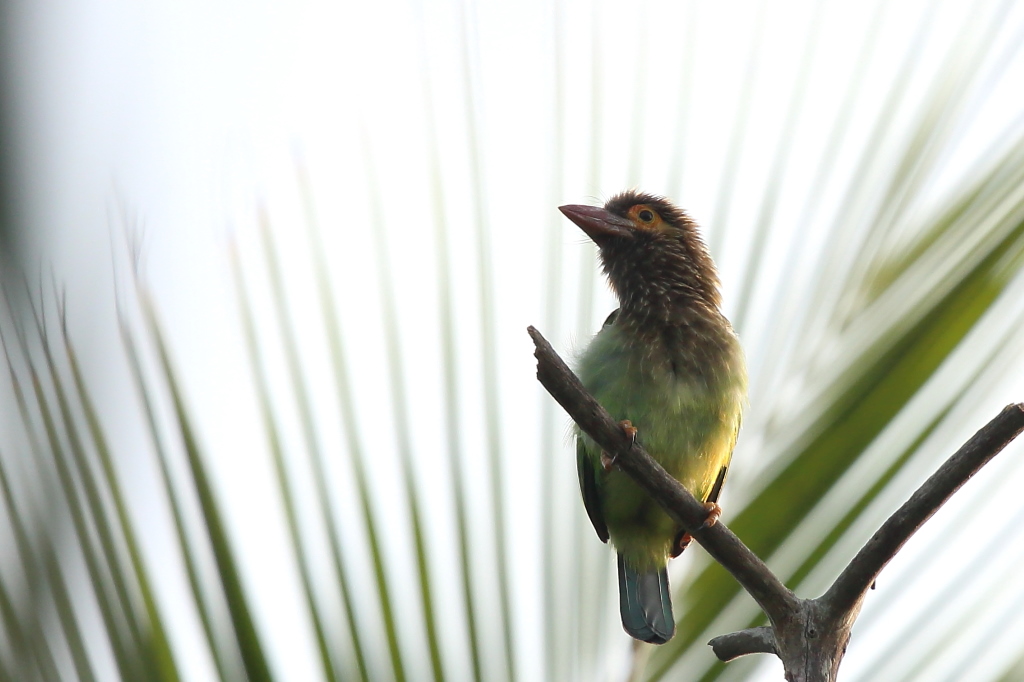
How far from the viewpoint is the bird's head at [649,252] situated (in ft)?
12.2

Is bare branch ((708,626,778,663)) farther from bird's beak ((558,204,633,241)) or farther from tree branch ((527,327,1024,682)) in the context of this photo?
bird's beak ((558,204,633,241))

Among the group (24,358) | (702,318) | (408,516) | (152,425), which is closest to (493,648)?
(408,516)

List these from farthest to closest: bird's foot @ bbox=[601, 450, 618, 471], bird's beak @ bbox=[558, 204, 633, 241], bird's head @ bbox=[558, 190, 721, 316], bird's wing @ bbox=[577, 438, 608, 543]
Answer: bird's beak @ bbox=[558, 204, 633, 241], bird's head @ bbox=[558, 190, 721, 316], bird's wing @ bbox=[577, 438, 608, 543], bird's foot @ bbox=[601, 450, 618, 471]

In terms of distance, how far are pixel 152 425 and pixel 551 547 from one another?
25.9 inches

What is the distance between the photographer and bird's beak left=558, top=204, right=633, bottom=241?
12.6 feet

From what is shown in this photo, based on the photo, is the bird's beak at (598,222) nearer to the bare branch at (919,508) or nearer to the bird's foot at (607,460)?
the bird's foot at (607,460)

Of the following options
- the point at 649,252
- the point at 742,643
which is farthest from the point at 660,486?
the point at 649,252

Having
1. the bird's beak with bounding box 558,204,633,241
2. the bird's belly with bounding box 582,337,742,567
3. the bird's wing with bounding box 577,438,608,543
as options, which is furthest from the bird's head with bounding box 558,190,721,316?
the bird's wing with bounding box 577,438,608,543

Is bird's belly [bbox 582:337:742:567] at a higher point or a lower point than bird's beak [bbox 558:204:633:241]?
lower

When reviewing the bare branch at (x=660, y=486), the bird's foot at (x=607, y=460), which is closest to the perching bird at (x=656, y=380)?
the bird's foot at (x=607, y=460)

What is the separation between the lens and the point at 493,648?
1365mm

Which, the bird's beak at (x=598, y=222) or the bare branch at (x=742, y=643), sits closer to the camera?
the bare branch at (x=742, y=643)

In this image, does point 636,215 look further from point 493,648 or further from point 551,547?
point 493,648

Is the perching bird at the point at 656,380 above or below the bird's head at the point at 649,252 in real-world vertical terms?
below
